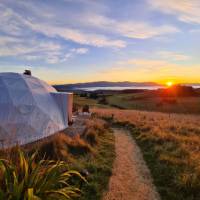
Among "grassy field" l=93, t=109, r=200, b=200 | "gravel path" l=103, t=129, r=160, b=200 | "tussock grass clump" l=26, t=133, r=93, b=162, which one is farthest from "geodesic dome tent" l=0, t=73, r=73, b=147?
"grassy field" l=93, t=109, r=200, b=200

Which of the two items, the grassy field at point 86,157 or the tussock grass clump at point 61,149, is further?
the tussock grass clump at point 61,149

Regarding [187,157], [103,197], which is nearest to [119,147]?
[187,157]

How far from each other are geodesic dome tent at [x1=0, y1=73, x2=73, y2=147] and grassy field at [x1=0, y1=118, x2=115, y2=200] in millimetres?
2151

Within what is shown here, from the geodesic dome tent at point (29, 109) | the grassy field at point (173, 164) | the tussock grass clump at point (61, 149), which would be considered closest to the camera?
the grassy field at point (173, 164)

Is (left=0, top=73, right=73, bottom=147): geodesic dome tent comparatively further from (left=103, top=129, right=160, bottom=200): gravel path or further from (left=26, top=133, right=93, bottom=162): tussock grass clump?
(left=103, top=129, right=160, bottom=200): gravel path

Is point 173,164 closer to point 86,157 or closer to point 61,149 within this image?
point 86,157

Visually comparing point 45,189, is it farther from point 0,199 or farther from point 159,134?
point 159,134

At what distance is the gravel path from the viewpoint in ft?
20.5

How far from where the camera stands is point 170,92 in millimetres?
61844

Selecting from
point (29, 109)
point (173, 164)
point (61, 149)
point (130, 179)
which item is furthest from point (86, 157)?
point (29, 109)

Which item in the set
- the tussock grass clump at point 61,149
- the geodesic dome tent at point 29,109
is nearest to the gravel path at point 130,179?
the tussock grass clump at point 61,149

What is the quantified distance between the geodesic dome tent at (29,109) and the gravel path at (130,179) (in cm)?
417

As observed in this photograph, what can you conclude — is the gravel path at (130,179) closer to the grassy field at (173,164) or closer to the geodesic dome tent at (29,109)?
the grassy field at (173,164)

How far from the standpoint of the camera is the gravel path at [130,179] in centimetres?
624
